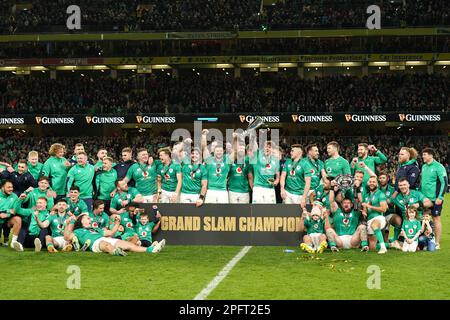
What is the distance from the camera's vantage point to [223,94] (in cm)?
4172

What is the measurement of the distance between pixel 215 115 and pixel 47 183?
27.0 m

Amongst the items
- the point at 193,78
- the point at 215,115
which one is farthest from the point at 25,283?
the point at 193,78

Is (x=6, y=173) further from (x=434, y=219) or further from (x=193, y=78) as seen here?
(x=193, y=78)

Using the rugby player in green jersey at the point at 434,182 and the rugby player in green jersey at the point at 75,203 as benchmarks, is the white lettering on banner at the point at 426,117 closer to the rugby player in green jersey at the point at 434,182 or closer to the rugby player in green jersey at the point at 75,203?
the rugby player in green jersey at the point at 434,182

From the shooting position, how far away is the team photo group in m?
11.9

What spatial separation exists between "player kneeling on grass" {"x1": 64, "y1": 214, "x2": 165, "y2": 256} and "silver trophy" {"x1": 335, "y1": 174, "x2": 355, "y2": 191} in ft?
10.9

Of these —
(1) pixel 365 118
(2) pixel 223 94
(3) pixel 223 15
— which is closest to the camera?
(1) pixel 365 118

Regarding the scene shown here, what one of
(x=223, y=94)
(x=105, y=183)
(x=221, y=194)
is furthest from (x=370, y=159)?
(x=223, y=94)

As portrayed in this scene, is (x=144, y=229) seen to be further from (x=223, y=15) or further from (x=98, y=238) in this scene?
(x=223, y=15)

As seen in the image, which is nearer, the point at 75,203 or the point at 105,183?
the point at 75,203

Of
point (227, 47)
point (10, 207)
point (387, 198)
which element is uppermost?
point (227, 47)

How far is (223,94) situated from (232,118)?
360 centimetres

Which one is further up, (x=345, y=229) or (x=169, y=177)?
(x=169, y=177)

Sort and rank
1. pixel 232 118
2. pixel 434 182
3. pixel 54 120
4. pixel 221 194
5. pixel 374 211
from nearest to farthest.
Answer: pixel 374 211
pixel 434 182
pixel 221 194
pixel 232 118
pixel 54 120
